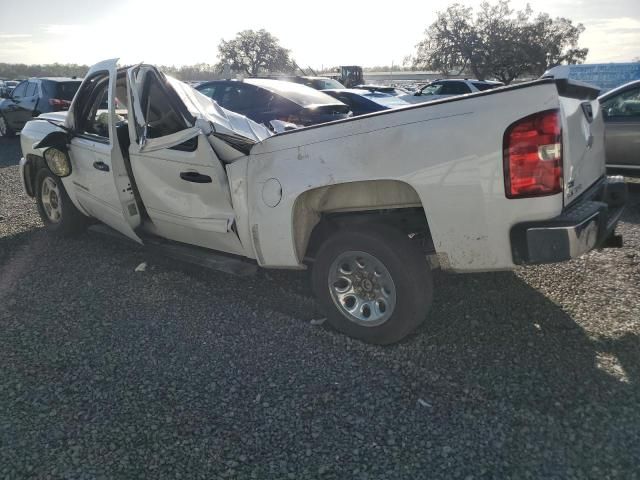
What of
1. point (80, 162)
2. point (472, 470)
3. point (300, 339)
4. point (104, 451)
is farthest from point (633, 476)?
point (80, 162)

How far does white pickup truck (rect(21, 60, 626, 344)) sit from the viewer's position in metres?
2.69

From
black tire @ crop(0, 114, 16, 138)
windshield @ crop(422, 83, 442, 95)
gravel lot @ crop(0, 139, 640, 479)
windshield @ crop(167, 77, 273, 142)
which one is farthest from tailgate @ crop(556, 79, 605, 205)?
windshield @ crop(422, 83, 442, 95)

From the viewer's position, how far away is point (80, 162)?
5.07m

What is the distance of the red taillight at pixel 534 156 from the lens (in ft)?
8.59

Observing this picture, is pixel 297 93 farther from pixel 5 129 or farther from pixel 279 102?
pixel 5 129

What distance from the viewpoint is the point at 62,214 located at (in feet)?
18.8

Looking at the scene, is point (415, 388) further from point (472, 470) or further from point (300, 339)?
point (300, 339)

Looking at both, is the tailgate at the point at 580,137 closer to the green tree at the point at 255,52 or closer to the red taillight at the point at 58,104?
the red taillight at the point at 58,104

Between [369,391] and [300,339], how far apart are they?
2.47ft

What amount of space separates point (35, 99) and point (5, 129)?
2.28 metres

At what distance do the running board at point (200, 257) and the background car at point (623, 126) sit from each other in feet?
18.5

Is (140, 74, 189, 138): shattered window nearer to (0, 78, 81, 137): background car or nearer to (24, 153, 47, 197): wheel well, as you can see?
(24, 153, 47, 197): wheel well

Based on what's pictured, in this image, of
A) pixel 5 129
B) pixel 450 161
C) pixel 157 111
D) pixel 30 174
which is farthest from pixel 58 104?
pixel 450 161

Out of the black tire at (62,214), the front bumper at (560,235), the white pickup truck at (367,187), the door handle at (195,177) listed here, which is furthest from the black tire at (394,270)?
the black tire at (62,214)
